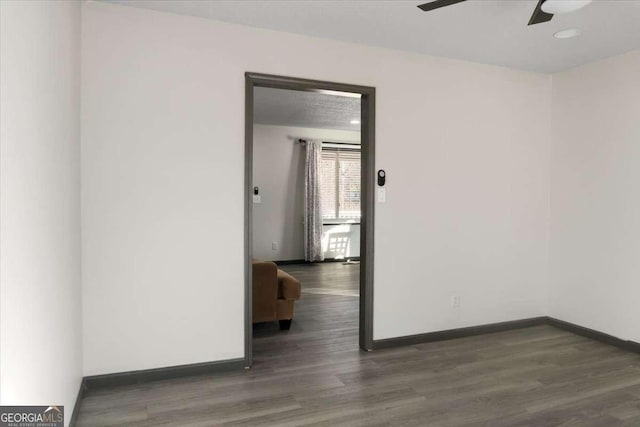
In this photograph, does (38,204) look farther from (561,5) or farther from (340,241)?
(340,241)

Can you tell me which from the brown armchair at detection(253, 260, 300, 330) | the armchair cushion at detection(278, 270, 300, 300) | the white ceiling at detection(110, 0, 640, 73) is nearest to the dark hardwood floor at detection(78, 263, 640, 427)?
the brown armchair at detection(253, 260, 300, 330)

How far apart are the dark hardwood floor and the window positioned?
181 inches

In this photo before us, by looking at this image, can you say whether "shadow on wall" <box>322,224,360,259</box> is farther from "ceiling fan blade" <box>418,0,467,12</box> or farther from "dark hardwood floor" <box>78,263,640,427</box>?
"ceiling fan blade" <box>418,0,467,12</box>

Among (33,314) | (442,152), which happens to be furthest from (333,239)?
(33,314)

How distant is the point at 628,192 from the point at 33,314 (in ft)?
13.7

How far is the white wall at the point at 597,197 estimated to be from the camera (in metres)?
3.53

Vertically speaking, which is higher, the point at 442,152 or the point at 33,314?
the point at 442,152

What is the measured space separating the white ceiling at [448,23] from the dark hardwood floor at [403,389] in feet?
8.07

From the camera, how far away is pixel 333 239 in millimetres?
8289

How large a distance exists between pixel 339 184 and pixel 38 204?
22.9 ft

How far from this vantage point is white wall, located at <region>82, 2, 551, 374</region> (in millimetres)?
2701

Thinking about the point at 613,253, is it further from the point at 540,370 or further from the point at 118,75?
the point at 118,75

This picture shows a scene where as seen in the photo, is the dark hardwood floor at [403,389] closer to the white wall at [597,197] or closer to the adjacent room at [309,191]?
the white wall at [597,197]

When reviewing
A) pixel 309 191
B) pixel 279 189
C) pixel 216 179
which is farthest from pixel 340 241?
pixel 216 179
